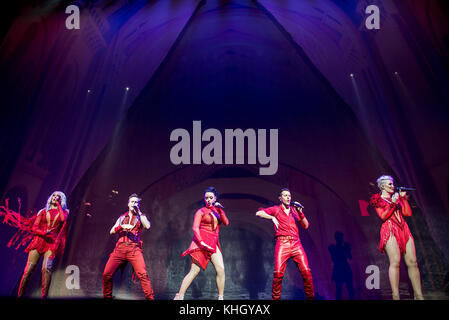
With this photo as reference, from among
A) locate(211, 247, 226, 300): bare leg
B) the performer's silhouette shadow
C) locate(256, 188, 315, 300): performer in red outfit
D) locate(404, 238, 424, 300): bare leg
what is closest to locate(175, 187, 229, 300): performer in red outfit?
→ locate(211, 247, 226, 300): bare leg

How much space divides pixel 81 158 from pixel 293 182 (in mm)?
3888

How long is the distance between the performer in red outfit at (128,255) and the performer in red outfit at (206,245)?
523 millimetres

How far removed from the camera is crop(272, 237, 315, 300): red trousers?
4.04 m

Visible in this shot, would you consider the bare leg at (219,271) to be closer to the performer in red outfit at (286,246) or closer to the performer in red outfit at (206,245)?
the performer in red outfit at (206,245)

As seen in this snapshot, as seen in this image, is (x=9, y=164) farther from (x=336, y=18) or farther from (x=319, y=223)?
(x=336, y=18)

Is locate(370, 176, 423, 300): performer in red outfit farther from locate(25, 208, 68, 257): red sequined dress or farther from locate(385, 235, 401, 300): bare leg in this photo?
locate(25, 208, 68, 257): red sequined dress

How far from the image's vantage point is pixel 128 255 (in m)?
4.23

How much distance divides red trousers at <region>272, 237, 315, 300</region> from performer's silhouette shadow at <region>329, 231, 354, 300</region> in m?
1.57

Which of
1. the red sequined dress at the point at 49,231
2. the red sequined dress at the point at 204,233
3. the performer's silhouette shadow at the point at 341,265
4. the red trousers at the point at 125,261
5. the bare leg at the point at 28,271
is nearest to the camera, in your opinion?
the red trousers at the point at 125,261

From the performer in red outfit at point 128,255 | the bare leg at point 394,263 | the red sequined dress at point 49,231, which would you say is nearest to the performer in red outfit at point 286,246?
the bare leg at point 394,263

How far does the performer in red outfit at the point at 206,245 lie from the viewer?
4.21 metres

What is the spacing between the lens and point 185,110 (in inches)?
228

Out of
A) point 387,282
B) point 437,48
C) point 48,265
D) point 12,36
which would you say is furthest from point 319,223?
point 12,36

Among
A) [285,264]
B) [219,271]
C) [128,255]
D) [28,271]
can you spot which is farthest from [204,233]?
[28,271]
